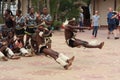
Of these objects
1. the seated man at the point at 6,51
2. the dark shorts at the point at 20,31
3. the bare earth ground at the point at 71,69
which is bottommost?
the bare earth ground at the point at 71,69

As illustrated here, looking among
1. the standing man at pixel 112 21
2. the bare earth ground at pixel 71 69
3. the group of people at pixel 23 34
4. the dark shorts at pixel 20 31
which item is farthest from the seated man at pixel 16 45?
the standing man at pixel 112 21

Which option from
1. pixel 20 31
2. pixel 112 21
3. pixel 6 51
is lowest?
pixel 6 51

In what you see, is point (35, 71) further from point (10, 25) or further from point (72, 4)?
point (72, 4)

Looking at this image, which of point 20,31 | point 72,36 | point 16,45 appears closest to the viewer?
point 72,36

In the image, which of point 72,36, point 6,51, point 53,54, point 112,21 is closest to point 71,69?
point 53,54

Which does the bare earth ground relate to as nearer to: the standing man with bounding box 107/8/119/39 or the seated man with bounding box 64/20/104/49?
the seated man with bounding box 64/20/104/49

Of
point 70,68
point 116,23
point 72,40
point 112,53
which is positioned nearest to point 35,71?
point 70,68

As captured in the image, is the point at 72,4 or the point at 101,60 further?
the point at 72,4

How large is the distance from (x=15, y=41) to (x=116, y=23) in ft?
29.7

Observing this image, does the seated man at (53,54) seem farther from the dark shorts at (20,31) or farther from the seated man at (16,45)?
the dark shorts at (20,31)

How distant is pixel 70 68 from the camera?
41.3ft

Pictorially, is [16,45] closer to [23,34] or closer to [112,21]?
[23,34]

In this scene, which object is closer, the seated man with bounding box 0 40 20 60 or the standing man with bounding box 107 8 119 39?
the seated man with bounding box 0 40 20 60

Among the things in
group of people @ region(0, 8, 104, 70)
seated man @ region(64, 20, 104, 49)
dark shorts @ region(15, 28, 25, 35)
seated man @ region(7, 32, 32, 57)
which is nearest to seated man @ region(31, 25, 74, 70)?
group of people @ region(0, 8, 104, 70)
